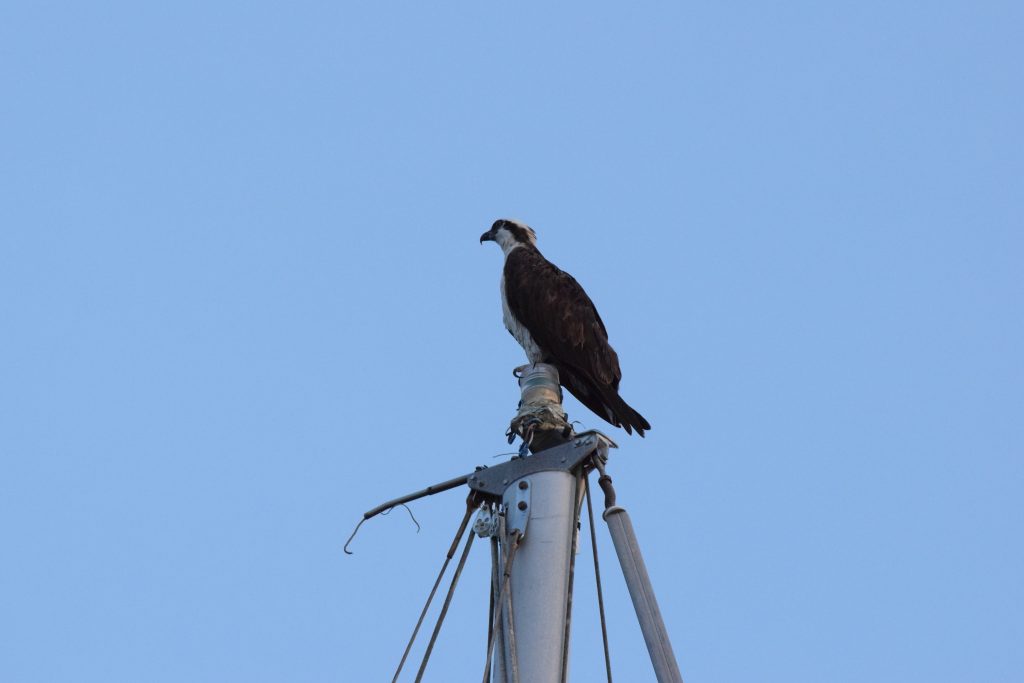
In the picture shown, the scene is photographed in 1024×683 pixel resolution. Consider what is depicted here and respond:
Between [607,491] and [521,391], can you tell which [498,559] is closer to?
[607,491]

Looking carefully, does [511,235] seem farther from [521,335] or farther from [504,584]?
[504,584]

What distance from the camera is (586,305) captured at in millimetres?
9867

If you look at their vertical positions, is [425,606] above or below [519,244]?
below

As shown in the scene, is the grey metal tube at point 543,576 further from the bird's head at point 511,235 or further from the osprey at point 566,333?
the bird's head at point 511,235

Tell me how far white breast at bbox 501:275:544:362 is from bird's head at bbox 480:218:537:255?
0.97m

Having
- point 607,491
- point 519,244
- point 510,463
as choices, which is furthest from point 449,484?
point 519,244

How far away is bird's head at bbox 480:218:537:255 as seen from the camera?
36.8 feet

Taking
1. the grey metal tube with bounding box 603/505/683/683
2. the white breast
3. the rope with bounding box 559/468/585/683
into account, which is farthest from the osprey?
the grey metal tube with bounding box 603/505/683/683

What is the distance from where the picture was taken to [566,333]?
948 cm

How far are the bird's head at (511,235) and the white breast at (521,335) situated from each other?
3.17 feet

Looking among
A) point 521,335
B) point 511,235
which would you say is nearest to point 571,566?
point 521,335

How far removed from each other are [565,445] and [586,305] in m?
3.78

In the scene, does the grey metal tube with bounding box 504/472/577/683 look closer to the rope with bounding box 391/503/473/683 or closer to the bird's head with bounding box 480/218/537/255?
the rope with bounding box 391/503/473/683

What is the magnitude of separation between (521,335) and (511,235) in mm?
1626
